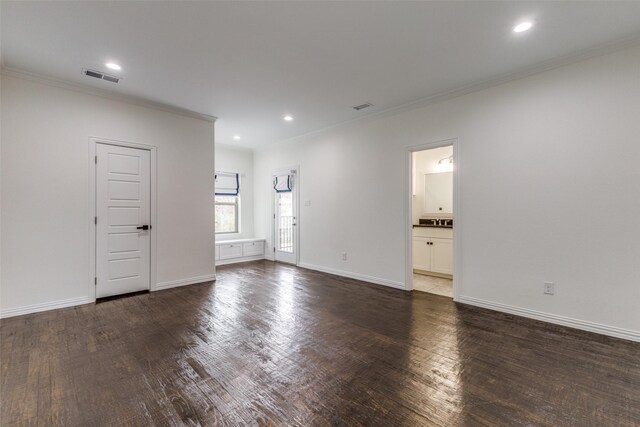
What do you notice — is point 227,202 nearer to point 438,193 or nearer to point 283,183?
point 283,183

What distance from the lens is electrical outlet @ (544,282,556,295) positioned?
10.2 ft

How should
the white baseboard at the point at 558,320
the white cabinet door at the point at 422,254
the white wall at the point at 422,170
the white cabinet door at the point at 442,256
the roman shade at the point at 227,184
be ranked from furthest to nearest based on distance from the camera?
the roman shade at the point at 227,184, the white wall at the point at 422,170, the white cabinet door at the point at 422,254, the white cabinet door at the point at 442,256, the white baseboard at the point at 558,320

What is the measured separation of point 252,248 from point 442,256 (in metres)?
4.32

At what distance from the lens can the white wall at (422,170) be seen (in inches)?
225

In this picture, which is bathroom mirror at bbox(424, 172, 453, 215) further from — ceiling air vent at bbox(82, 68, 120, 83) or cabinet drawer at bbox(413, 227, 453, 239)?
ceiling air vent at bbox(82, 68, 120, 83)

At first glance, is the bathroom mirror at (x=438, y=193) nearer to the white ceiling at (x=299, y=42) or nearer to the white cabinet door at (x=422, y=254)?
the white cabinet door at (x=422, y=254)

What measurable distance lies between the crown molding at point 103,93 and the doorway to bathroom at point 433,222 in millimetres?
3639

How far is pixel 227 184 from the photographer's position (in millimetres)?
6965

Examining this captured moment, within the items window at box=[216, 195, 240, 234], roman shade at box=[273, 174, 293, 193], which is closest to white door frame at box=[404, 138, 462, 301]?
roman shade at box=[273, 174, 293, 193]

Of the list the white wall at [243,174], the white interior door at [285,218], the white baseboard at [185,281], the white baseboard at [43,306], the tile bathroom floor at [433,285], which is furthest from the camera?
the white wall at [243,174]

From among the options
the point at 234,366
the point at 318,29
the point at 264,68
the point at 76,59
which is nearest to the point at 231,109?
the point at 264,68

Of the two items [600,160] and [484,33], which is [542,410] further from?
[484,33]

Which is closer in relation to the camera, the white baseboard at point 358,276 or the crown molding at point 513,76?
the crown molding at point 513,76

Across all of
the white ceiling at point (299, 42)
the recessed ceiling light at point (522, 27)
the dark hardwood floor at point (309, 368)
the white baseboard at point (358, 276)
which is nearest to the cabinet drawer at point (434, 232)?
the white baseboard at point (358, 276)
